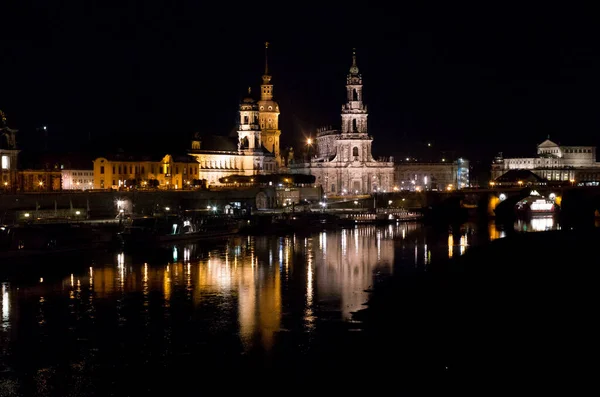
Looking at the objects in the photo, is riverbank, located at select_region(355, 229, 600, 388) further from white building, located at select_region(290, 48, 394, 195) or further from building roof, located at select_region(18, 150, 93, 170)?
white building, located at select_region(290, 48, 394, 195)

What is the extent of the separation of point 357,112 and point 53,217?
60740 millimetres

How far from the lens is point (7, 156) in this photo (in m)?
84.2

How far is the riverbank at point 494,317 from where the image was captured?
25.8 metres

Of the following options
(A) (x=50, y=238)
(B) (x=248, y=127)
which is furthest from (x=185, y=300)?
(B) (x=248, y=127)

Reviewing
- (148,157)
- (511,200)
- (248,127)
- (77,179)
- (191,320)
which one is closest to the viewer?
(191,320)

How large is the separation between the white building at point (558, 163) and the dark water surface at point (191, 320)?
376ft

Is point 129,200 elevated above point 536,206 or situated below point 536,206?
above

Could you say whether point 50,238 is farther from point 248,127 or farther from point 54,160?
point 248,127

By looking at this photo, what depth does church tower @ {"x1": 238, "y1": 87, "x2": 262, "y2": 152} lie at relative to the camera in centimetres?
12562

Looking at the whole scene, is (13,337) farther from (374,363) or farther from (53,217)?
(53,217)

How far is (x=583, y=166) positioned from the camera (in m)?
171

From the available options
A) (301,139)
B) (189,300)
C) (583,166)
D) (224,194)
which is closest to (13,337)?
(189,300)

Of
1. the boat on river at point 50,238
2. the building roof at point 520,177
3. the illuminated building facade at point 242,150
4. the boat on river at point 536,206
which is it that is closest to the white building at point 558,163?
the building roof at point 520,177

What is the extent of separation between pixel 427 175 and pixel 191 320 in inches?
4641
